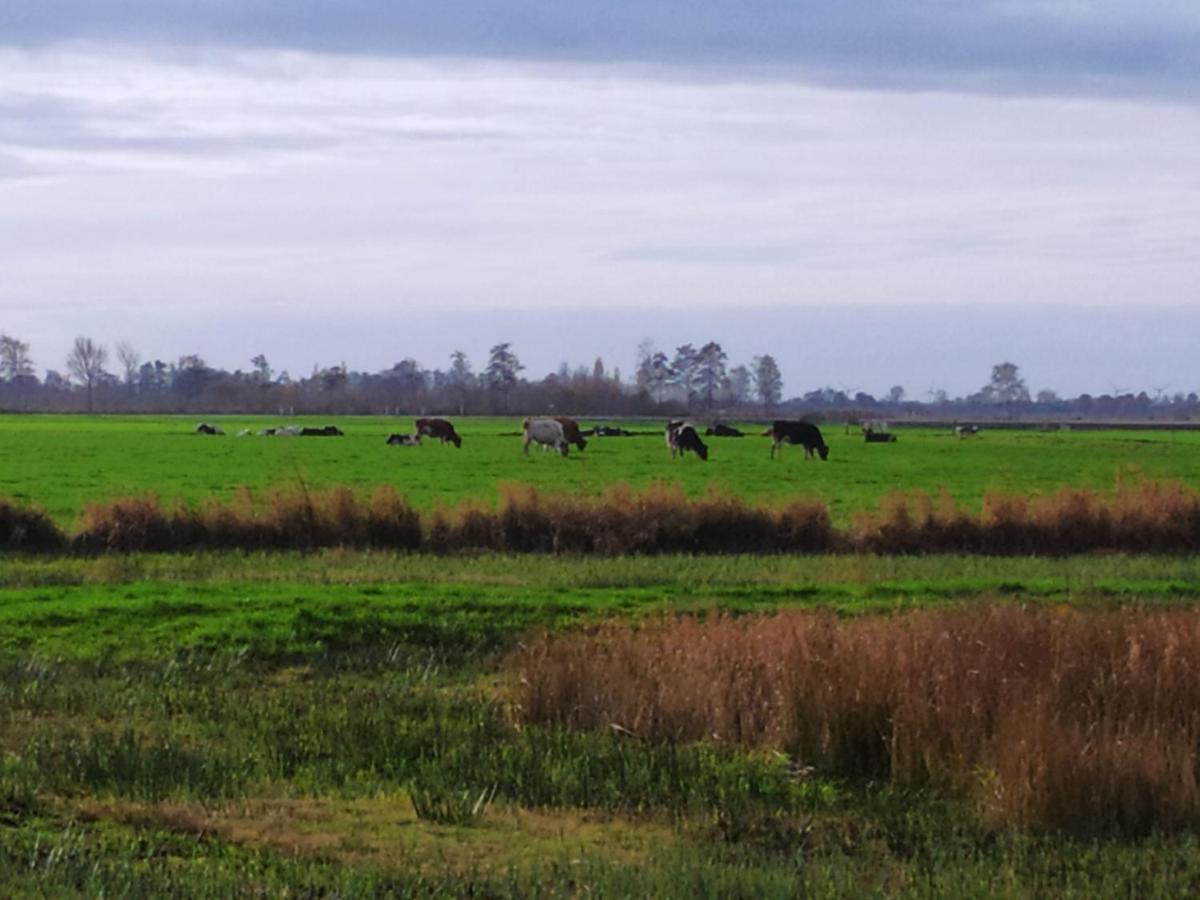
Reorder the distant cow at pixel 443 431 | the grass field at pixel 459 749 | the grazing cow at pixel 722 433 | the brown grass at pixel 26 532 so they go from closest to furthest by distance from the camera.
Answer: the grass field at pixel 459 749, the brown grass at pixel 26 532, the distant cow at pixel 443 431, the grazing cow at pixel 722 433

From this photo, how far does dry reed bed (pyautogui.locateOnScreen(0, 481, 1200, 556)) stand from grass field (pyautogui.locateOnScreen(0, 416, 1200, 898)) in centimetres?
119

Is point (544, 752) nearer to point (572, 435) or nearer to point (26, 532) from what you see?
point (26, 532)

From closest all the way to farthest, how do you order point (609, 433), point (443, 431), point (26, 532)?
point (26, 532) → point (443, 431) → point (609, 433)

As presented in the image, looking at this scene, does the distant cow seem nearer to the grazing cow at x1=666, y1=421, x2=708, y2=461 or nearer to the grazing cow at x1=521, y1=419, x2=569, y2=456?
the grazing cow at x1=521, y1=419, x2=569, y2=456

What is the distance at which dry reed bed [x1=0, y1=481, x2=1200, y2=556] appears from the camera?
2758cm

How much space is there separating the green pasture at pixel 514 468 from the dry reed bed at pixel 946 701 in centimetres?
1788

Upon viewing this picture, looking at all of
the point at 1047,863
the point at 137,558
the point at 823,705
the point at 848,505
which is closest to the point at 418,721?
the point at 823,705

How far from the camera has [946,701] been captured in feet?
41.5

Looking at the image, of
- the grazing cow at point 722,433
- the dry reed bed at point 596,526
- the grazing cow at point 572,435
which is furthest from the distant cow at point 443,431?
the dry reed bed at point 596,526

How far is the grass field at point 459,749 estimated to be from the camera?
9.19m

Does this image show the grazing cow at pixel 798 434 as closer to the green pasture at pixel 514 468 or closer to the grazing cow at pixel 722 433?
the green pasture at pixel 514 468

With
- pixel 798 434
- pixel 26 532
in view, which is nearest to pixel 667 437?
pixel 798 434

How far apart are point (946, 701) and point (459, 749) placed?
13.7 ft

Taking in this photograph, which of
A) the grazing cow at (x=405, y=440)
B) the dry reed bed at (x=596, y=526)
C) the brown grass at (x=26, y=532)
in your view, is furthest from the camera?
the grazing cow at (x=405, y=440)
